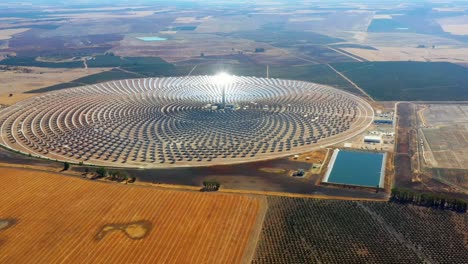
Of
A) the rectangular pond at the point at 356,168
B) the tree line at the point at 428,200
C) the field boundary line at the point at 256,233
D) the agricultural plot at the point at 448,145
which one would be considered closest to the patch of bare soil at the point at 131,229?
the field boundary line at the point at 256,233

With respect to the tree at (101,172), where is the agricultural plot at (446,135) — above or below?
below

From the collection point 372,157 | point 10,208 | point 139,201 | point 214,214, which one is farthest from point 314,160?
point 10,208

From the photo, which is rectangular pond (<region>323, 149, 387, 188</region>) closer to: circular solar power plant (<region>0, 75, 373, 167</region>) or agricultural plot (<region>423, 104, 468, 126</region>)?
circular solar power plant (<region>0, 75, 373, 167</region>)

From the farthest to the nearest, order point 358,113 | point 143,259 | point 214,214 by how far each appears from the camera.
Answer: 1. point 358,113
2. point 214,214
3. point 143,259

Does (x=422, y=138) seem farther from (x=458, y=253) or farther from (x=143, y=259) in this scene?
(x=143, y=259)

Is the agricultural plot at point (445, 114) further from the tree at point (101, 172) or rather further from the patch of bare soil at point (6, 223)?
the patch of bare soil at point (6, 223)

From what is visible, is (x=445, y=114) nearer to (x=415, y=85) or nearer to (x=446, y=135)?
(x=446, y=135)
